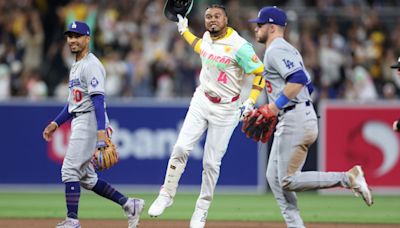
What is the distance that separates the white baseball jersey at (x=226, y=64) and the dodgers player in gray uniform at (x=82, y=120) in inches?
48.4

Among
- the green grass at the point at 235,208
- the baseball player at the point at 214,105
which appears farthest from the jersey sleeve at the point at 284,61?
the green grass at the point at 235,208

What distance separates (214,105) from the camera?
1041 centimetres

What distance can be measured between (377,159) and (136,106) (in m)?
4.60

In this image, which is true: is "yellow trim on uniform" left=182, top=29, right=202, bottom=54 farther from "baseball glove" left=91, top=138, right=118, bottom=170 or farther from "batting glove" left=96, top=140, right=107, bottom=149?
"batting glove" left=96, top=140, right=107, bottom=149

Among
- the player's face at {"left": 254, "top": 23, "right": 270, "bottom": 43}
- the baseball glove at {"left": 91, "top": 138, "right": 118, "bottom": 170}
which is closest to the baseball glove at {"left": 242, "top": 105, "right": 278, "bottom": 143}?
the player's face at {"left": 254, "top": 23, "right": 270, "bottom": 43}

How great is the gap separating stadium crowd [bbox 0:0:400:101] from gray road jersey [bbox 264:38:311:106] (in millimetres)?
9028

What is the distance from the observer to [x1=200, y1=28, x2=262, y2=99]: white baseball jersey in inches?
409

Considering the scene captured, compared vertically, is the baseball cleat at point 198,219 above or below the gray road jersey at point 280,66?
below

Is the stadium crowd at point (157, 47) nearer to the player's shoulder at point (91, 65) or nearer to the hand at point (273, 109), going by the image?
the player's shoulder at point (91, 65)

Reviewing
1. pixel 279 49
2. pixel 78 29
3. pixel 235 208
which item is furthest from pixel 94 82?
pixel 235 208

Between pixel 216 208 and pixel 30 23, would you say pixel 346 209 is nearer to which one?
pixel 216 208

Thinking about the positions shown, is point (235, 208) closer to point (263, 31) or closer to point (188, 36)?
point (188, 36)

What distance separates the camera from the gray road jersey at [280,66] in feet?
29.7

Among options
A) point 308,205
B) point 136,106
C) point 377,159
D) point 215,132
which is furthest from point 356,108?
point 215,132
